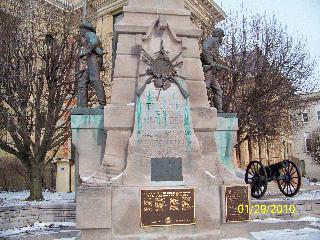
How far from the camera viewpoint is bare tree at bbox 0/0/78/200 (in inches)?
669

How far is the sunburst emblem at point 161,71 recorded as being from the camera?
27.4 feet

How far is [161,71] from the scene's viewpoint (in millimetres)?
8414

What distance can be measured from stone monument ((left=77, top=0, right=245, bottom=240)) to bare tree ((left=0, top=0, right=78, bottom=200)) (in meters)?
9.46

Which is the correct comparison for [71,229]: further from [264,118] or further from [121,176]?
[264,118]

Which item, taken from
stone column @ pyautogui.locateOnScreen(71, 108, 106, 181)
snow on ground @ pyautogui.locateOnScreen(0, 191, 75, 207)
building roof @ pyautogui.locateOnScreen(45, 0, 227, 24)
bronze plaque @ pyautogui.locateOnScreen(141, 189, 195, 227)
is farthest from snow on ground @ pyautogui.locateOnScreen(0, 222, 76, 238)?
building roof @ pyautogui.locateOnScreen(45, 0, 227, 24)

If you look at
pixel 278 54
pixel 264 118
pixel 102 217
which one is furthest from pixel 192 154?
pixel 278 54

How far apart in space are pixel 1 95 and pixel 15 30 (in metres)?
3.25

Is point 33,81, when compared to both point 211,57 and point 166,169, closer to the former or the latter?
point 211,57

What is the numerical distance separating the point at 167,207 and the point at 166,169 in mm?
779

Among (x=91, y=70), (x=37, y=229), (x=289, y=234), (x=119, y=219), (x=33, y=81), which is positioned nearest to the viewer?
(x=119, y=219)

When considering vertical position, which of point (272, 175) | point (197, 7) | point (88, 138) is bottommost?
point (272, 175)

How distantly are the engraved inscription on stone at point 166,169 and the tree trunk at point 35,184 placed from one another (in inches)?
420

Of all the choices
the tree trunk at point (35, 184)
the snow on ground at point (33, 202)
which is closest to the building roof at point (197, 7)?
the tree trunk at point (35, 184)
